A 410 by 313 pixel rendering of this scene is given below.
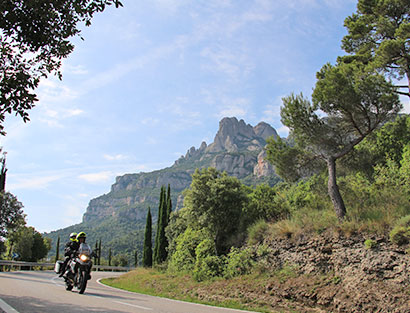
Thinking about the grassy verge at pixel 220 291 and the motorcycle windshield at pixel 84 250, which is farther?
the grassy verge at pixel 220 291

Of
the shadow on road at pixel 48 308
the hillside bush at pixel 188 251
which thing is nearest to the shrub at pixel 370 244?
the shadow on road at pixel 48 308

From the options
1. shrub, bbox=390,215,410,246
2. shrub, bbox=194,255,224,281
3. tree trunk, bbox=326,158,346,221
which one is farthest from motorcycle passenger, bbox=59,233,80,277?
tree trunk, bbox=326,158,346,221

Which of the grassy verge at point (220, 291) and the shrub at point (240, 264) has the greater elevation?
the shrub at point (240, 264)

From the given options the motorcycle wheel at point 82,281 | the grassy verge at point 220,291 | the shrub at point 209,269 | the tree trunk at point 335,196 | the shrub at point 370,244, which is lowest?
the grassy verge at point 220,291

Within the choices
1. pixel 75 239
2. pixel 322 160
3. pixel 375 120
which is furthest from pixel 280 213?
pixel 75 239

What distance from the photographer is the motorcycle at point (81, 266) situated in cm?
839

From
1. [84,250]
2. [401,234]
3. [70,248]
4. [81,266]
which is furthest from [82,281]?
[401,234]

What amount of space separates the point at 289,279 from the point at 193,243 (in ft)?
27.5

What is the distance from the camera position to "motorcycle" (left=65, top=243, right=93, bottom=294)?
27.5ft

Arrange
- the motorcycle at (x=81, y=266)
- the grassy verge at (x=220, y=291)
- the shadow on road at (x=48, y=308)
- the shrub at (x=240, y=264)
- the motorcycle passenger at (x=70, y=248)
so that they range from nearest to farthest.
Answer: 1. the shadow on road at (x=48, y=308)
2. the motorcycle at (x=81, y=266)
3. the motorcycle passenger at (x=70, y=248)
4. the grassy verge at (x=220, y=291)
5. the shrub at (x=240, y=264)

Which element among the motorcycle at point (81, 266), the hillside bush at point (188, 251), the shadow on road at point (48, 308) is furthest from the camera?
the hillside bush at point (188, 251)

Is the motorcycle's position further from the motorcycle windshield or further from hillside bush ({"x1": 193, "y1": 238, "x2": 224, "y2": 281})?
hillside bush ({"x1": 193, "y1": 238, "x2": 224, "y2": 281})

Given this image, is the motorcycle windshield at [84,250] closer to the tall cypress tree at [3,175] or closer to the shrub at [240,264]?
the shrub at [240,264]

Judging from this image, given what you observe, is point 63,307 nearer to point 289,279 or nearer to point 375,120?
point 289,279
